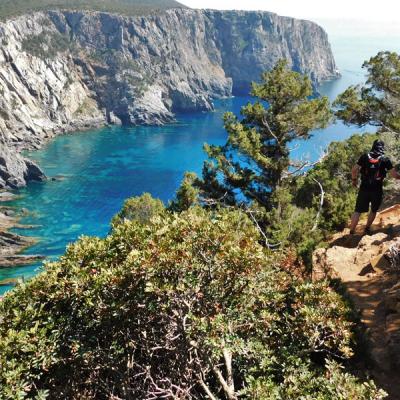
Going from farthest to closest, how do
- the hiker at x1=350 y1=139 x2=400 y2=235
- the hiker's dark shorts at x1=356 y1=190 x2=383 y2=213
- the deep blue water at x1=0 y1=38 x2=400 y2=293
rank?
1. the deep blue water at x1=0 y1=38 x2=400 y2=293
2. the hiker's dark shorts at x1=356 y1=190 x2=383 y2=213
3. the hiker at x1=350 y1=139 x2=400 y2=235

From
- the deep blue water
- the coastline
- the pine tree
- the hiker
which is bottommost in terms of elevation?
the deep blue water

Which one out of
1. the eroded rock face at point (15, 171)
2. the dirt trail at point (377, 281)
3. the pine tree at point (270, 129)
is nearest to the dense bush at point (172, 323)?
the dirt trail at point (377, 281)

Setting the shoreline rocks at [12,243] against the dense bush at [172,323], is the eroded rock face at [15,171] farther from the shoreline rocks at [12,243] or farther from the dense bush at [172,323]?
the dense bush at [172,323]

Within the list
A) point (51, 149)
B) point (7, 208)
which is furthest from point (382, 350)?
point (51, 149)

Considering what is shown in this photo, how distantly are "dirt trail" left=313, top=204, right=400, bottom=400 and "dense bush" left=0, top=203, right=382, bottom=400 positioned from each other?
102cm

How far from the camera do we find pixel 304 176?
2434 cm

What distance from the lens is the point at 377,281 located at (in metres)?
11.2

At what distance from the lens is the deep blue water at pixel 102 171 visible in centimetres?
7612

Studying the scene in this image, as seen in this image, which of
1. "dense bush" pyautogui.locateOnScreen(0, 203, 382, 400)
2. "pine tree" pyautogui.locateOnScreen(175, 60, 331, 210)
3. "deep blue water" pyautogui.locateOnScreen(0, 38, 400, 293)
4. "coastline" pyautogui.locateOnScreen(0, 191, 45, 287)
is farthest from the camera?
"deep blue water" pyautogui.locateOnScreen(0, 38, 400, 293)

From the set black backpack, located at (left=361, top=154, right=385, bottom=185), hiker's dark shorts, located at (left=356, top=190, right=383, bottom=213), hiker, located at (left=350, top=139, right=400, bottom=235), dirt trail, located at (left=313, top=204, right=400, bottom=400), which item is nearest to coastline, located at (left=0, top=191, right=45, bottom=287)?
dirt trail, located at (left=313, top=204, right=400, bottom=400)

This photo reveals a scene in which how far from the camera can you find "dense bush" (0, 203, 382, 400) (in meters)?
6.87

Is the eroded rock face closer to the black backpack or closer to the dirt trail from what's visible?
the dirt trail

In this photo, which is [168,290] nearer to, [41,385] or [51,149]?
[41,385]

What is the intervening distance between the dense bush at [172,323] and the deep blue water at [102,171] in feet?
161
